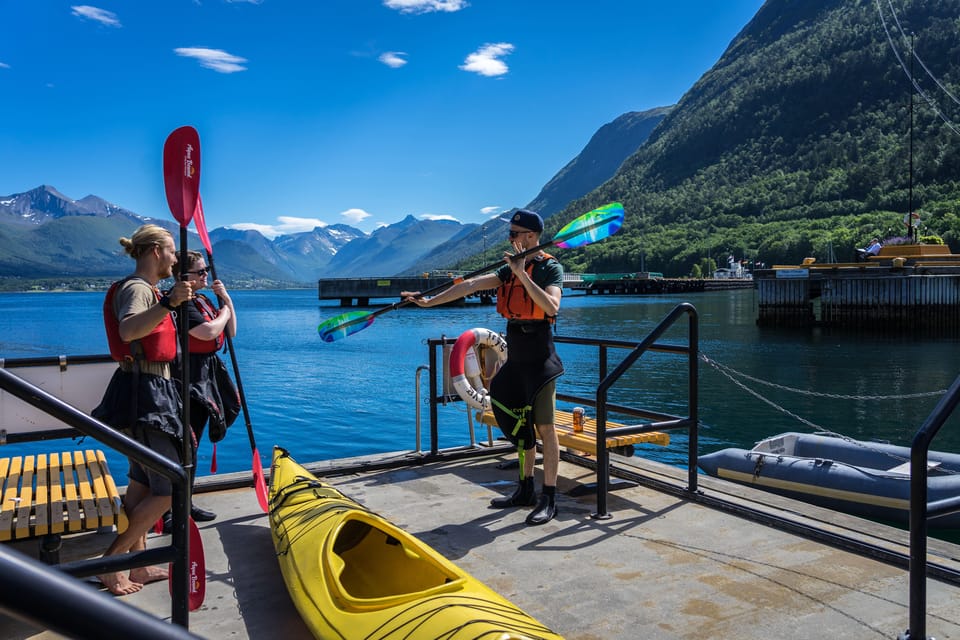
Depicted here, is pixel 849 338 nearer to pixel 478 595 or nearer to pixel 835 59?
pixel 478 595

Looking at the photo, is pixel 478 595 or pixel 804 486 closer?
pixel 478 595

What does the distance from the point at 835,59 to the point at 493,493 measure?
192681 mm

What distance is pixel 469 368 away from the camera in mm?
8188

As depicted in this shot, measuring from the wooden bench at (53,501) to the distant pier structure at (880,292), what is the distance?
45860 millimetres

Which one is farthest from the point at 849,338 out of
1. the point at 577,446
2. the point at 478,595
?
the point at 478,595

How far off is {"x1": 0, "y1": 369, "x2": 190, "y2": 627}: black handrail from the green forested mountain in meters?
106

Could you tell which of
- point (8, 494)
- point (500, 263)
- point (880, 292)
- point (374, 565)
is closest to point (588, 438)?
point (500, 263)

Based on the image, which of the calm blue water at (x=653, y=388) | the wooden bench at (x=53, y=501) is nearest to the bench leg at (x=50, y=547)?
the wooden bench at (x=53, y=501)

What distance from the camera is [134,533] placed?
4332 millimetres

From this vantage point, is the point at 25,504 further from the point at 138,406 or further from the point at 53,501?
the point at 138,406

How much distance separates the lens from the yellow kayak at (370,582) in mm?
3197

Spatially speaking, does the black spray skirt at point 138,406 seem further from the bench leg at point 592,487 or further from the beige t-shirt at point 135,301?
the bench leg at point 592,487

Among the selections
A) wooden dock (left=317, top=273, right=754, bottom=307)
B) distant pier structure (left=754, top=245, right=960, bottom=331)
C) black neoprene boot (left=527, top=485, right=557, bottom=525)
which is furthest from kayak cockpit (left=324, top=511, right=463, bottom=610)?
wooden dock (left=317, top=273, right=754, bottom=307)

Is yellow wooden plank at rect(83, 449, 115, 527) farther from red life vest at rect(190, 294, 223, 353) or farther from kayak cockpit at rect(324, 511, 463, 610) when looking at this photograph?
kayak cockpit at rect(324, 511, 463, 610)
